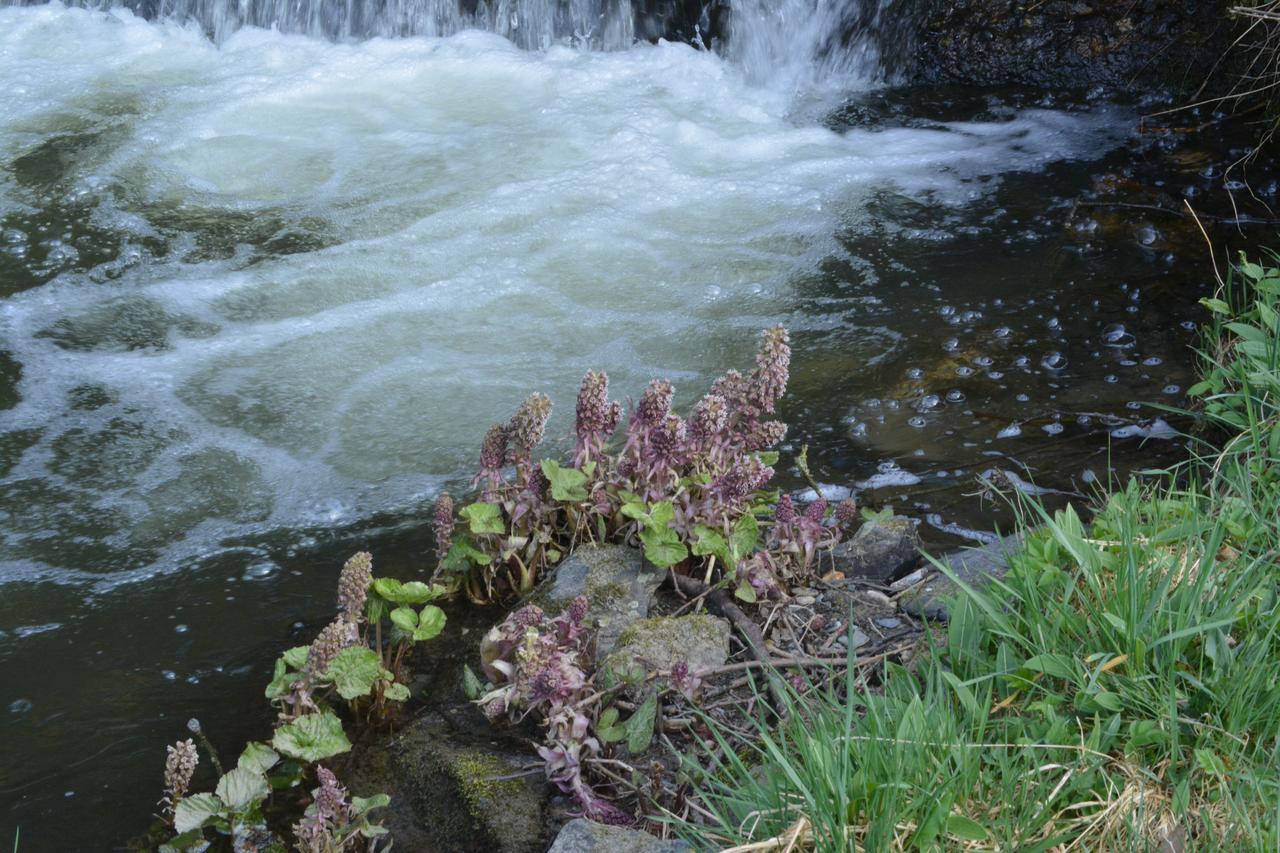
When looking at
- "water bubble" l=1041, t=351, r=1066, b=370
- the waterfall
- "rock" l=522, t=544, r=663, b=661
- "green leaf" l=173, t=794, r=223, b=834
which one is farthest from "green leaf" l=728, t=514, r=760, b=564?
the waterfall

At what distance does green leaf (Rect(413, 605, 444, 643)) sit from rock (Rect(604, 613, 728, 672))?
47cm

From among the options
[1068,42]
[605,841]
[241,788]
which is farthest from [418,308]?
[1068,42]

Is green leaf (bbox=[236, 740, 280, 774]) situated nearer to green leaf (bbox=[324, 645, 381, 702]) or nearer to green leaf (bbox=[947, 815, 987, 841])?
green leaf (bbox=[324, 645, 381, 702])

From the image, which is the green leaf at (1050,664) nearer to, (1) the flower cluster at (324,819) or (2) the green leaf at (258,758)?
(1) the flower cluster at (324,819)

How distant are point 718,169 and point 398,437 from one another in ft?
10.4

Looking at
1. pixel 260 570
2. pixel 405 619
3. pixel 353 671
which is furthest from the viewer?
pixel 260 570

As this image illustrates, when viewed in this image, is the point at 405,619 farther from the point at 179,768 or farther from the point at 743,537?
the point at 743,537

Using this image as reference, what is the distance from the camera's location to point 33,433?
4602mm

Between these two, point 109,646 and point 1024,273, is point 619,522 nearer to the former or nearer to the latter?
point 109,646

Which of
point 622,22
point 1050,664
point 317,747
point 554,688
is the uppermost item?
point 622,22

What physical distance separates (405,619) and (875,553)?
1.31 meters

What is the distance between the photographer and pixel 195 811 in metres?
2.64

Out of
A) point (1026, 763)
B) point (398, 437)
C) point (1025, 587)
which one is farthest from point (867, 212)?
point (1026, 763)

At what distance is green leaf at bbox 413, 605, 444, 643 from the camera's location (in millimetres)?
3010
